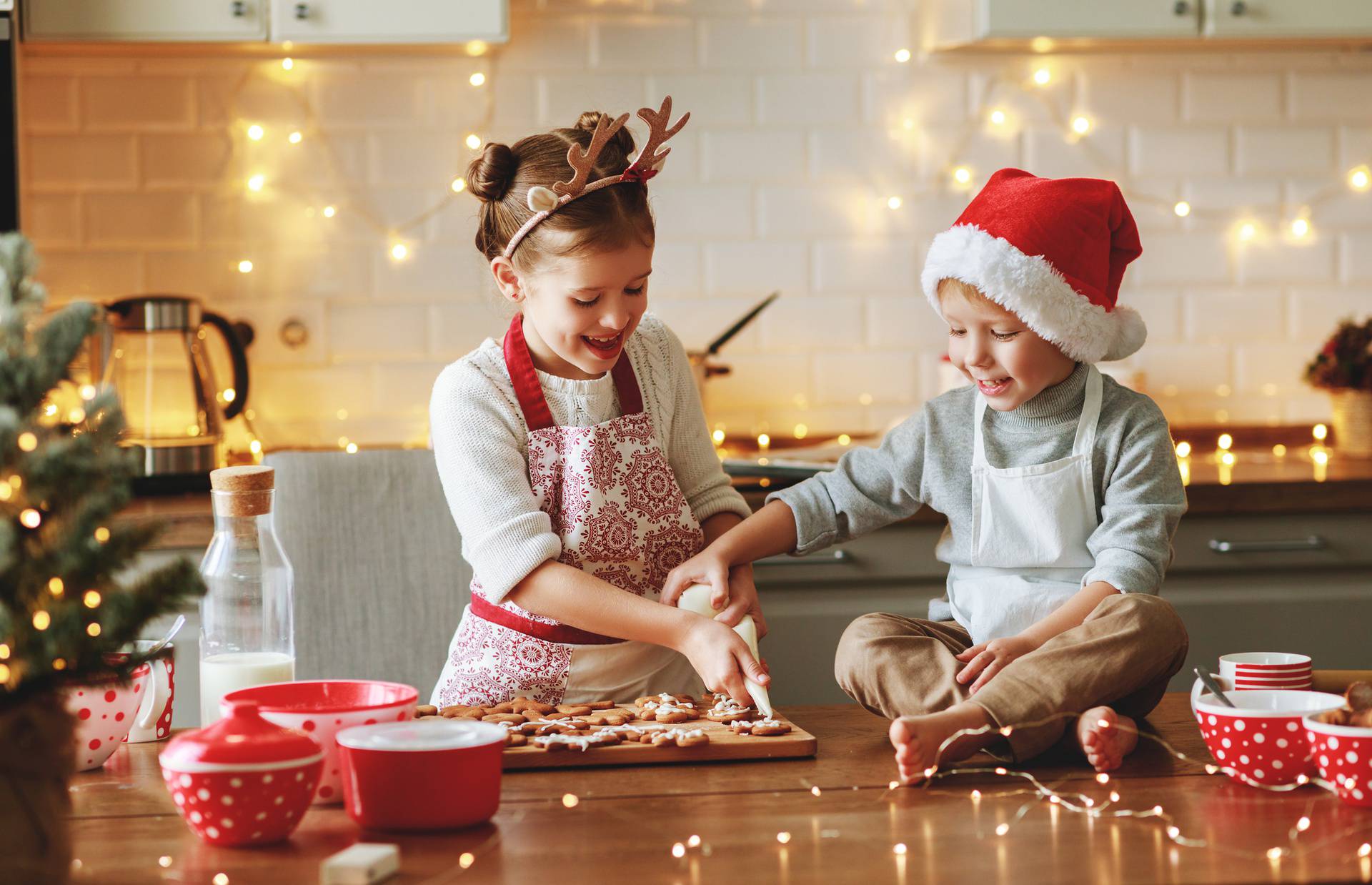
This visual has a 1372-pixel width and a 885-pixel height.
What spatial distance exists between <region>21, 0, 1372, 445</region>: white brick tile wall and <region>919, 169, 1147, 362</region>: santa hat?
1254 mm

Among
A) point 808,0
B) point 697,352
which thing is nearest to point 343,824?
point 697,352

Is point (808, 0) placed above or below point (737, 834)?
above

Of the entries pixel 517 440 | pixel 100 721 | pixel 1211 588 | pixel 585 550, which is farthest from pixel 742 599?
pixel 1211 588

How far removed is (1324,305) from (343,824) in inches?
98.4

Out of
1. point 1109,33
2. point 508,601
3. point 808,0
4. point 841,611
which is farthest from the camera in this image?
point 808,0

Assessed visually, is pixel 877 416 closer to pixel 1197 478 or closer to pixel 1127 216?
pixel 1197 478

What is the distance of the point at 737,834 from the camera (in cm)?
89

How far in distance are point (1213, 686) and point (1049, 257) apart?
1.73ft

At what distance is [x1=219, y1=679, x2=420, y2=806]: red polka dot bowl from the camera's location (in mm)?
975

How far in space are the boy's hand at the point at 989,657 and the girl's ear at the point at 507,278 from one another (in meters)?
0.65

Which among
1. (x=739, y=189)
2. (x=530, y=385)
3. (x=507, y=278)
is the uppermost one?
(x=739, y=189)

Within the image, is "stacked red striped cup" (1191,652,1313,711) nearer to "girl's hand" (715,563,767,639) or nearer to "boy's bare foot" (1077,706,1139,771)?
"boy's bare foot" (1077,706,1139,771)

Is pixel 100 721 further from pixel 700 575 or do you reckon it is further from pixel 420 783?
pixel 700 575

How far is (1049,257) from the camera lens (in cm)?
144
